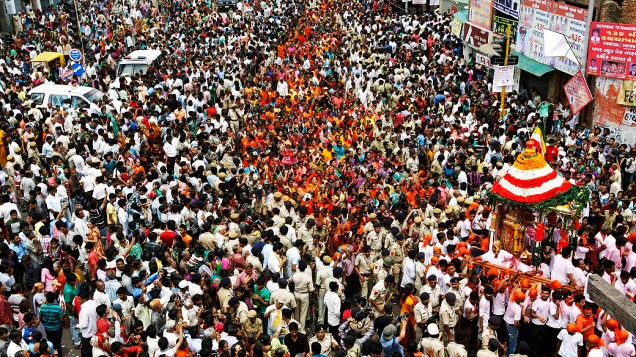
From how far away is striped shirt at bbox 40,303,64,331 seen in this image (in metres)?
9.42

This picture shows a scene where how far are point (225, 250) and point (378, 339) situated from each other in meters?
3.21

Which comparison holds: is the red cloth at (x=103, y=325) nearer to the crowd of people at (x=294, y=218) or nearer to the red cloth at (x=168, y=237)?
the crowd of people at (x=294, y=218)

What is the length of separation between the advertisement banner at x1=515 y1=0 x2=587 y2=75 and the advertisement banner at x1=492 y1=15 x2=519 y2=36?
1.12ft

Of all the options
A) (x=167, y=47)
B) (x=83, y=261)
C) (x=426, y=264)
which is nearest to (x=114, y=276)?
(x=83, y=261)

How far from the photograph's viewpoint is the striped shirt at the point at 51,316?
371 inches

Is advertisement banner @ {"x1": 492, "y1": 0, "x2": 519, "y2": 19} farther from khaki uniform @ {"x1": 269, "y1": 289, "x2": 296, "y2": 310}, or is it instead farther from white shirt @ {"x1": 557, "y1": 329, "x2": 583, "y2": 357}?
khaki uniform @ {"x1": 269, "y1": 289, "x2": 296, "y2": 310}

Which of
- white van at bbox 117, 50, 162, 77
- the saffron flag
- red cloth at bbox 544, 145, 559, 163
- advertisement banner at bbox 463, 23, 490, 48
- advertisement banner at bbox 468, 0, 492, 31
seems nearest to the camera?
the saffron flag

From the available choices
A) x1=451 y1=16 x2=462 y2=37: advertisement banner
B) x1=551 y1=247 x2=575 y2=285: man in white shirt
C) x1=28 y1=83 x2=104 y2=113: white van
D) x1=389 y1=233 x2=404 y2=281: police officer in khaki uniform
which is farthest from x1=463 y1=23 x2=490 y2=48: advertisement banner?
x1=551 y1=247 x2=575 y2=285: man in white shirt

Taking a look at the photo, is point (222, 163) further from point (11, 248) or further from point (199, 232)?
point (11, 248)

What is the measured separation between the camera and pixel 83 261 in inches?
436

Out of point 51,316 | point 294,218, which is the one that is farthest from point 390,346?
point 51,316

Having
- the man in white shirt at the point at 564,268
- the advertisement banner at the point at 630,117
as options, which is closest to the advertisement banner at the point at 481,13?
the advertisement banner at the point at 630,117

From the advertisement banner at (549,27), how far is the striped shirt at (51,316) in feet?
45.4

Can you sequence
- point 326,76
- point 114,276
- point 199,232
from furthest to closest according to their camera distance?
1. point 326,76
2. point 199,232
3. point 114,276
